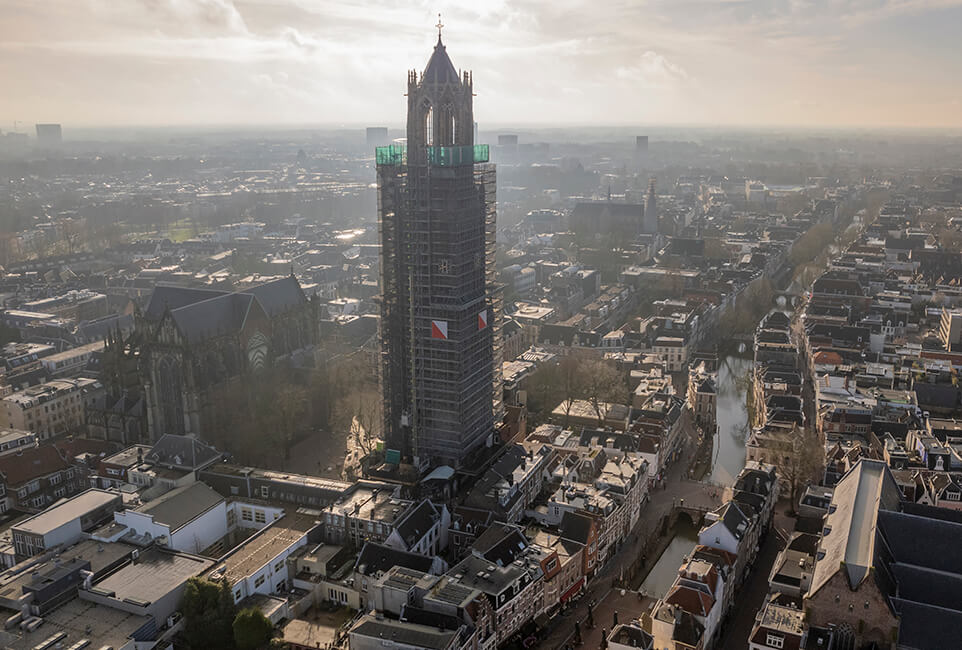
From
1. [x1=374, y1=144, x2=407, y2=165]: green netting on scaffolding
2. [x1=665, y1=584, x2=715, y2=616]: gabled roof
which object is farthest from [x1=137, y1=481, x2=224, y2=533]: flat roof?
[x1=665, y1=584, x2=715, y2=616]: gabled roof

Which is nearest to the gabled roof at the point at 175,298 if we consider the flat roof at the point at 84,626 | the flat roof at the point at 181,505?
the flat roof at the point at 181,505

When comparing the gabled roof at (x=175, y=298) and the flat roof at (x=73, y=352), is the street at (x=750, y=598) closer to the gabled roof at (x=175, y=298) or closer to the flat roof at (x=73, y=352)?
the gabled roof at (x=175, y=298)

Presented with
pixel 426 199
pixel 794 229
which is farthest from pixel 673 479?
pixel 794 229

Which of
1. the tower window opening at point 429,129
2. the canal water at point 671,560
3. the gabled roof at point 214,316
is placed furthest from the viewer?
the gabled roof at point 214,316

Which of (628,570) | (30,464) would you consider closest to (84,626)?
(30,464)

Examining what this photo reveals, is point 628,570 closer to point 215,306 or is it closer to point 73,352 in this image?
point 215,306

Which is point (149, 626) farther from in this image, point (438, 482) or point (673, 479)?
point (673, 479)
